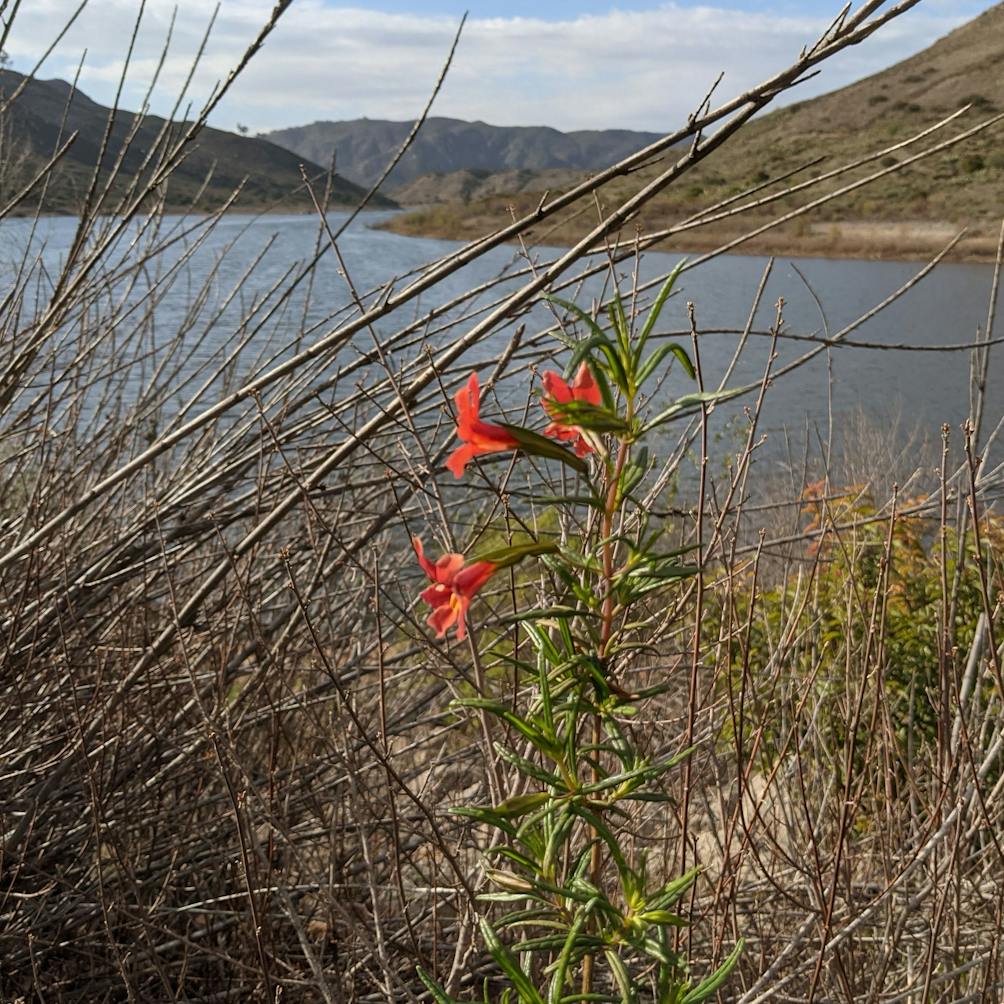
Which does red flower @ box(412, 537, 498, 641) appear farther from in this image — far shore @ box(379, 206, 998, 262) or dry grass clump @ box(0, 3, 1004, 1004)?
far shore @ box(379, 206, 998, 262)

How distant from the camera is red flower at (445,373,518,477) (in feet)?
2.74

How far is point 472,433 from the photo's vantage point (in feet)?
2.79

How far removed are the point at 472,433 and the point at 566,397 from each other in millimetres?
103

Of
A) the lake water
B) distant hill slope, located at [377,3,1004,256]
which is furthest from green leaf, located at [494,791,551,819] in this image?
distant hill slope, located at [377,3,1004,256]

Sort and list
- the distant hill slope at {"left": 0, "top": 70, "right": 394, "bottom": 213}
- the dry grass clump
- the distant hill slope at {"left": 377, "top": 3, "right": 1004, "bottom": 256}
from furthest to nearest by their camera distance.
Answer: the distant hill slope at {"left": 377, "top": 3, "right": 1004, "bottom": 256}, the distant hill slope at {"left": 0, "top": 70, "right": 394, "bottom": 213}, the dry grass clump

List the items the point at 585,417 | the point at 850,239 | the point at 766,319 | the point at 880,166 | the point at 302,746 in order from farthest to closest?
the point at 850,239
the point at 880,166
the point at 766,319
the point at 302,746
the point at 585,417

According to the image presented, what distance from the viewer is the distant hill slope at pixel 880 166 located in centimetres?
2484

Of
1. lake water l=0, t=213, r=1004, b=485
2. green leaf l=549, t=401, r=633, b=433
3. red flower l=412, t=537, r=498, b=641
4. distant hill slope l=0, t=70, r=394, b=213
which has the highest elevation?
distant hill slope l=0, t=70, r=394, b=213

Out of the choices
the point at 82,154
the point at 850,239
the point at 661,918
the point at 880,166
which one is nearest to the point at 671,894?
the point at 661,918

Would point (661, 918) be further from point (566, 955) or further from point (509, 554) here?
point (509, 554)

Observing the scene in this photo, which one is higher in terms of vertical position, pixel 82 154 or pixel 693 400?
pixel 82 154

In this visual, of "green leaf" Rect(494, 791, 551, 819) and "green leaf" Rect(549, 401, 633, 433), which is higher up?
"green leaf" Rect(549, 401, 633, 433)

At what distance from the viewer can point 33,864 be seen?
166 centimetres

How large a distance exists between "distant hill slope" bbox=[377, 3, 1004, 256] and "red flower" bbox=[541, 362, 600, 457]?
772 inches
